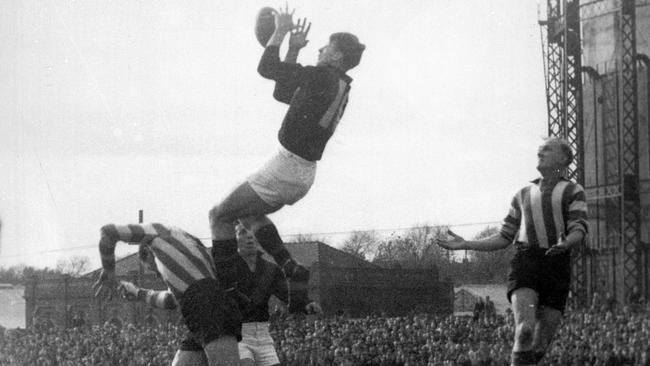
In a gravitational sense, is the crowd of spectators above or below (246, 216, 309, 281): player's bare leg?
below

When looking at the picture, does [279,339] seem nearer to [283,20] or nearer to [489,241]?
[489,241]

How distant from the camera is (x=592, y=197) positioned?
30.8 meters

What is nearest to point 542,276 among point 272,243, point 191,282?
point 272,243

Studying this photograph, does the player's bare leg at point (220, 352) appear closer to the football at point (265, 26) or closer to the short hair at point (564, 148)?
the football at point (265, 26)

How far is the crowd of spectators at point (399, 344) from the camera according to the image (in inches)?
643

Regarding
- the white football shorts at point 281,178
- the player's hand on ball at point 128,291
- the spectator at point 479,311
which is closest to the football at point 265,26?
the white football shorts at point 281,178

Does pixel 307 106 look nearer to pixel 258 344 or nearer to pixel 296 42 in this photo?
pixel 296 42

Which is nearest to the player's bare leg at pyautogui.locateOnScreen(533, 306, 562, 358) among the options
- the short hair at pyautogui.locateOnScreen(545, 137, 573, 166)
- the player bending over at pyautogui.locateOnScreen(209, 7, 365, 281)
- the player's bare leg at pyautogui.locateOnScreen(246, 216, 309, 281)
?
the short hair at pyautogui.locateOnScreen(545, 137, 573, 166)

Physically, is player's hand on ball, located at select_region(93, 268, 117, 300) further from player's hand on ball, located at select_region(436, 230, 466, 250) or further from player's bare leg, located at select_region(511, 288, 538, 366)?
player's bare leg, located at select_region(511, 288, 538, 366)

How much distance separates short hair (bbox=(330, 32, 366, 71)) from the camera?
6324 mm

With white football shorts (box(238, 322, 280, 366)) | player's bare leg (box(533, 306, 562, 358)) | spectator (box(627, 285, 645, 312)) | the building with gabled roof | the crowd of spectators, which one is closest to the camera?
player's bare leg (box(533, 306, 562, 358))

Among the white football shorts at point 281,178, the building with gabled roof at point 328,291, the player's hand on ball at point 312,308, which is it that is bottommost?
the building with gabled roof at point 328,291

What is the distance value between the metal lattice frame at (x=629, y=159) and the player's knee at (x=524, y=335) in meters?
21.5

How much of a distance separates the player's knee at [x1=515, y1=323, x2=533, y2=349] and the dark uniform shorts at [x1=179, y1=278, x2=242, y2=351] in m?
2.40
